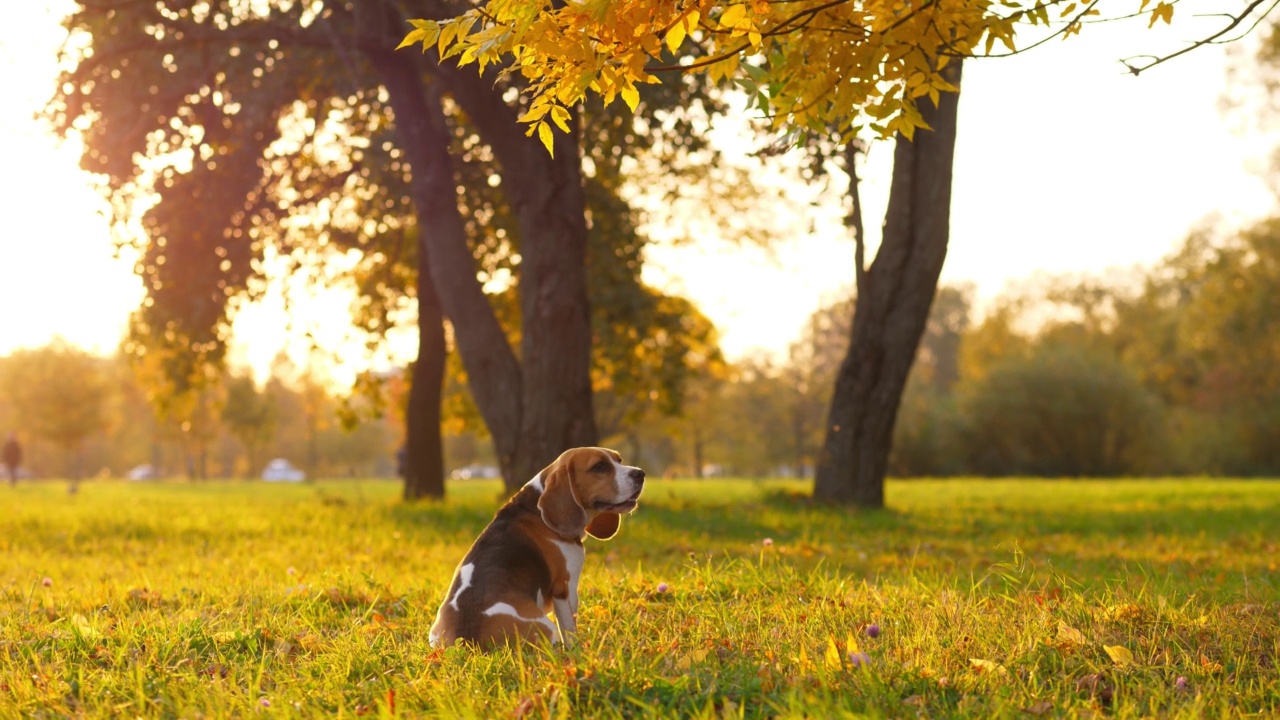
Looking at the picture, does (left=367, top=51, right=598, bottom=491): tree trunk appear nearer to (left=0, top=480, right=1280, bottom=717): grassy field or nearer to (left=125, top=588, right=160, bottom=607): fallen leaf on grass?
(left=0, top=480, right=1280, bottom=717): grassy field

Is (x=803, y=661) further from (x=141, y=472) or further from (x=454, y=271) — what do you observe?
(x=141, y=472)

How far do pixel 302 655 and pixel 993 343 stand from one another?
57.4 metres

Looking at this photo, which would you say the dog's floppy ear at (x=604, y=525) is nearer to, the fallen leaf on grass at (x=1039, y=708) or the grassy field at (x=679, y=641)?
the grassy field at (x=679, y=641)

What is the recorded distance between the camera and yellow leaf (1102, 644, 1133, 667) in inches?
169

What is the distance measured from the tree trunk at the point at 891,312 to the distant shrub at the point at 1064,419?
29.0 metres

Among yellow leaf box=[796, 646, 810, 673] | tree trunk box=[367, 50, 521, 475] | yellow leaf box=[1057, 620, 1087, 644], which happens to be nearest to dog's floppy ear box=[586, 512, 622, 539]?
yellow leaf box=[796, 646, 810, 673]

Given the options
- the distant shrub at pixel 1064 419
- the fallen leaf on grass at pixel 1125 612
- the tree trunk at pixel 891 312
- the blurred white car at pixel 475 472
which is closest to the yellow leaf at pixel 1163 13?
the fallen leaf on grass at pixel 1125 612

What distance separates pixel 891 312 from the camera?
44.3 feet

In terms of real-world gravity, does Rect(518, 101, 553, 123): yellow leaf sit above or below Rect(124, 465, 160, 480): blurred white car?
above

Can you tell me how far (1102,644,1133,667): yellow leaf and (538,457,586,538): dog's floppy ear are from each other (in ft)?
7.77

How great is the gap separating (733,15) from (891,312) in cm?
926

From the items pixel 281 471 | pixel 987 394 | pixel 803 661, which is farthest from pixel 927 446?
pixel 281 471

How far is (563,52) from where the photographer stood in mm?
4477

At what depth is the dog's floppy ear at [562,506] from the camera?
5293mm
